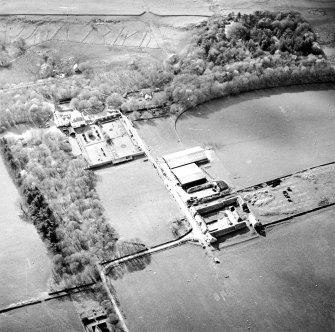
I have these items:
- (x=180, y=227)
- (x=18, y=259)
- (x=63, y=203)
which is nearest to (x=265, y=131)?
(x=180, y=227)

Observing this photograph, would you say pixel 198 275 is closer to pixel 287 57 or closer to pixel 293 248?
pixel 293 248

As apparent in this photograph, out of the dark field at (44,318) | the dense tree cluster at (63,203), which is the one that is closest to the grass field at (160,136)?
the dense tree cluster at (63,203)

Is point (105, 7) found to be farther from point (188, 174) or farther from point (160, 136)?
point (188, 174)

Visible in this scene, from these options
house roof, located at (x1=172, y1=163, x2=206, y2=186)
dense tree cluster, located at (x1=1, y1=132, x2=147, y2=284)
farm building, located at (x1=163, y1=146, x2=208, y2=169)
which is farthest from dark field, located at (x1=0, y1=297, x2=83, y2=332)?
farm building, located at (x1=163, y1=146, x2=208, y2=169)

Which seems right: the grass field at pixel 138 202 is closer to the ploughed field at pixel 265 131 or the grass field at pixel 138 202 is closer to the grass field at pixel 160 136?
the grass field at pixel 160 136

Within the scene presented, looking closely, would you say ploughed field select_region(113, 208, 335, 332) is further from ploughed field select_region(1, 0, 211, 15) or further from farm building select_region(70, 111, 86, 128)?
ploughed field select_region(1, 0, 211, 15)

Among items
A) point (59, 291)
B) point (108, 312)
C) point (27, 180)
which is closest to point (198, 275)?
point (108, 312)
